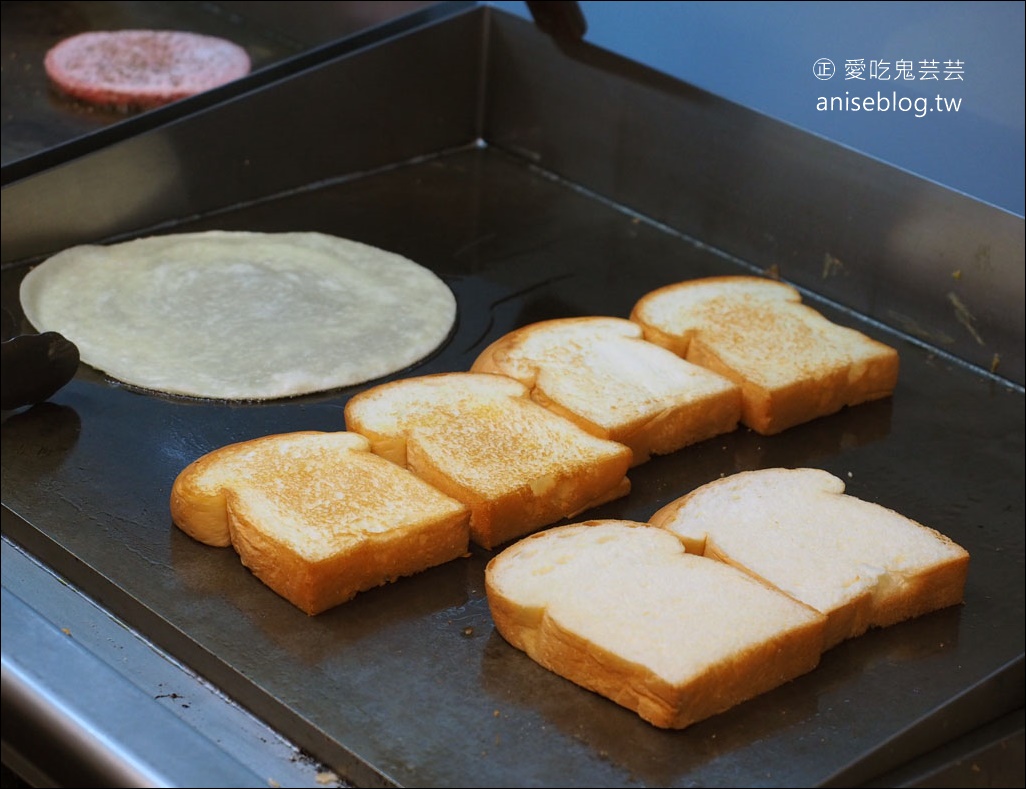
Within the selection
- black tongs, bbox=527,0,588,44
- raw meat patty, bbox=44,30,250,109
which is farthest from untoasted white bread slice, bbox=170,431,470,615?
black tongs, bbox=527,0,588,44

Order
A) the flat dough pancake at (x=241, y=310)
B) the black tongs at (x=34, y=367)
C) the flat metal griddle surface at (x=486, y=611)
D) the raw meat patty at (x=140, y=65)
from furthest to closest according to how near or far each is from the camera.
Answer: the raw meat patty at (x=140, y=65)
the flat dough pancake at (x=241, y=310)
the black tongs at (x=34, y=367)
the flat metal griddle surface at (x=486, y=611)

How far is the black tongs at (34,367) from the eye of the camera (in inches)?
87.1

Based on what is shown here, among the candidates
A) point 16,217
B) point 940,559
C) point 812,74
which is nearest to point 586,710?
point 940,559

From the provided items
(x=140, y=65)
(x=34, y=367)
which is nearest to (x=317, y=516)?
(x=34, y=367)

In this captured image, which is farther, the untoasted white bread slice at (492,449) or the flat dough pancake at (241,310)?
the flat dough pancake at (241,310)

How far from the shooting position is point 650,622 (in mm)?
1743

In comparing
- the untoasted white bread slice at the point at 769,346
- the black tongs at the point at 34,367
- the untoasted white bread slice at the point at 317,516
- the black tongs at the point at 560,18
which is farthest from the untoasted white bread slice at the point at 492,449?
the black tongs at the point at 560,18

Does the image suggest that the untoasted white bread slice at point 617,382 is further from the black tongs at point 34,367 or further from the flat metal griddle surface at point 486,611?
the black tongs at point 34,367

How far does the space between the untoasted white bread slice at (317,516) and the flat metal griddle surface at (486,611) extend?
3 centimetres

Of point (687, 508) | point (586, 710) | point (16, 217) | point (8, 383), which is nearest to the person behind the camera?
point (586, 710)

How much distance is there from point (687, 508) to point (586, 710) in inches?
17.8

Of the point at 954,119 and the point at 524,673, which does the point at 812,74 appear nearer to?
the point at 954,119

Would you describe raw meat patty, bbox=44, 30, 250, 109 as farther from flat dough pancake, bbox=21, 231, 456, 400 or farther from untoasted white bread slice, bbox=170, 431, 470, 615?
untoasted white bread slice, bbox=170, 431, 470, 615

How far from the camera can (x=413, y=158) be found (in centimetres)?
346
